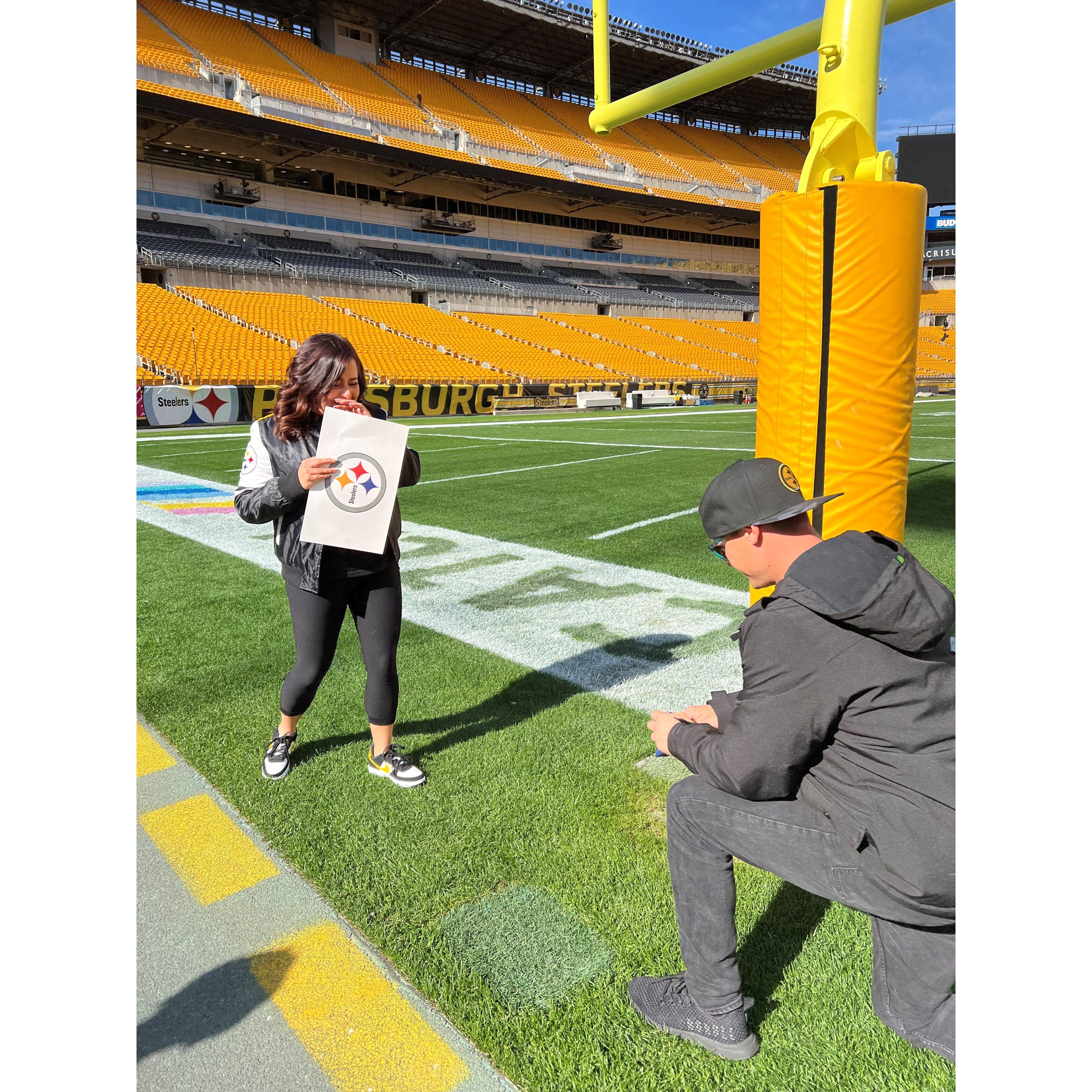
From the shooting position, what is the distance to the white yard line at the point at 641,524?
7.45 meters

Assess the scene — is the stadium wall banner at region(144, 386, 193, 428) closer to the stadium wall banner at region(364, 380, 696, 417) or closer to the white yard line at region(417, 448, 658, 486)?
the stadium wall banner at region(364, 380, 696, 417)

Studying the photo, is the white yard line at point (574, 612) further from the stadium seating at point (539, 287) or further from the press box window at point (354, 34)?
the press box window at point (354, 34)

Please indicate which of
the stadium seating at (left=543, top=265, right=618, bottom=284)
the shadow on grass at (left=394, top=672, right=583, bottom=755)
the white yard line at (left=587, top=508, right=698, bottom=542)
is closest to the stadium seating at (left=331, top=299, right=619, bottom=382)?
the stadium seating at (left=543, top=265, right=618, bottom=284)

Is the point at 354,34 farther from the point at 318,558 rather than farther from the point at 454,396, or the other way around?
the point at 318,558

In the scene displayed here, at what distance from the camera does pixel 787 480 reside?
67.4 inches

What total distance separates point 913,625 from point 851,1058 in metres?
1.07

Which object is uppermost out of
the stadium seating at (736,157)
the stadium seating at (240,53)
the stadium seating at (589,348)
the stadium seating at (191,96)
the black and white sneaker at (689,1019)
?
the stadium seating at (736,157)

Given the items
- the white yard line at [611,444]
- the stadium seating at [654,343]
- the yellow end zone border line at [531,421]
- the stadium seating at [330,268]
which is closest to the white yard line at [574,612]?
the white yard line at [611,444]

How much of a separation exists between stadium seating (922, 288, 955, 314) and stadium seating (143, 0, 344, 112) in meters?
42.5

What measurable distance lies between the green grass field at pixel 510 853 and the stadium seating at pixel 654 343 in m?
37.0

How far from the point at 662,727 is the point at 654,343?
42345 mm

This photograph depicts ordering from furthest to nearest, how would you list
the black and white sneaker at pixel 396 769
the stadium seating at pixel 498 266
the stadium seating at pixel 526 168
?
the stadium seating at pixel 498 266 → the stadium seating at pixel 526 168 → the black and white sneaker at pixel 396 769
